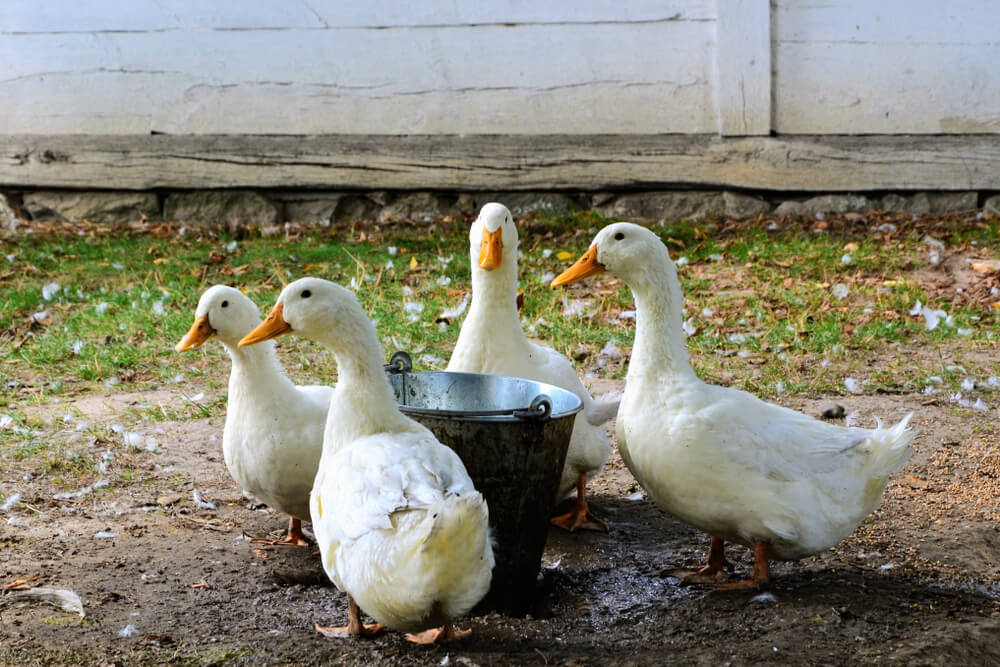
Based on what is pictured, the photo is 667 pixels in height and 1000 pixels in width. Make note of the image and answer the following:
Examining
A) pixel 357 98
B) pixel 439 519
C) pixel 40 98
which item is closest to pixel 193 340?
pixel 439 519

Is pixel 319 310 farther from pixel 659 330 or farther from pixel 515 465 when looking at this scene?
pixel 659 330

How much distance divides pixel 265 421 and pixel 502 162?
18.1 feet

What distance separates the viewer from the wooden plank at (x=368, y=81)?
8.81 metres

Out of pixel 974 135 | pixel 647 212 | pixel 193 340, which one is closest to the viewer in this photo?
pixel 193 340

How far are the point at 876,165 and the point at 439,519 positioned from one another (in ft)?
23.2

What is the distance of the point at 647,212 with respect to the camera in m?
9.23

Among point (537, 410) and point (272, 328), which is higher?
point (272, 328)

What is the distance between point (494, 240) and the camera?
14.3 feet

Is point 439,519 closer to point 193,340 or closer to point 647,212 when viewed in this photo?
point 193,340

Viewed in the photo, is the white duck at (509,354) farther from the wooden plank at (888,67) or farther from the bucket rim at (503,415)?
the wooden plank at (888,67)

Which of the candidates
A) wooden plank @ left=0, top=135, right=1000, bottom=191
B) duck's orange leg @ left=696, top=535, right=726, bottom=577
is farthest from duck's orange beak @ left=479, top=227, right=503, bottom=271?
wooden plank @ left=0, top=135, right=1000, bottom=191

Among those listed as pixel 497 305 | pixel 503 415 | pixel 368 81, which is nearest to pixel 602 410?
pixel 497 305

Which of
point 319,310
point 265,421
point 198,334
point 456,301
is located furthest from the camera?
point 456,301

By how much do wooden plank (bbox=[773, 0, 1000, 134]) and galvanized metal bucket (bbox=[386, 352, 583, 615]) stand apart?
5826mm
